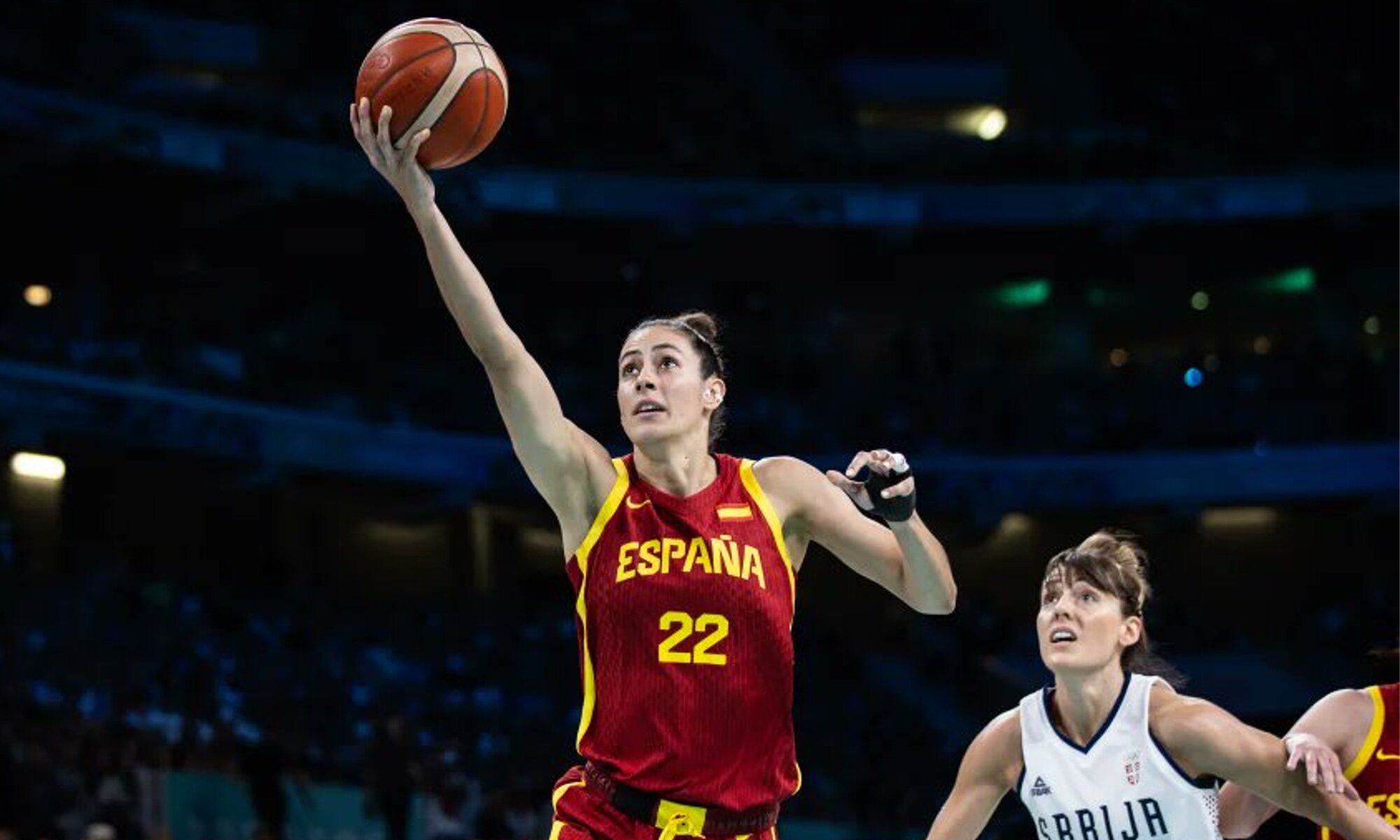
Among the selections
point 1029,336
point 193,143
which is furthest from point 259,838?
point 1029,336

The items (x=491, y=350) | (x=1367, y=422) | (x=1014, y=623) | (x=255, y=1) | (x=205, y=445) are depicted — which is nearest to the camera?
(x=491, y=350)

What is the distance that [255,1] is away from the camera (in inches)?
1089

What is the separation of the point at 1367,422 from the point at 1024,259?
5653 mm

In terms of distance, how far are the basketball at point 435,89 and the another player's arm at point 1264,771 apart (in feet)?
7.74

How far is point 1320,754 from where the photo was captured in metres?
4.89

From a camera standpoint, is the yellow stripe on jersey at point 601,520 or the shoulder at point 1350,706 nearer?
the yellow stripe on jersey at point 601,520

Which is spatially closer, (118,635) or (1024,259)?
(118,635)

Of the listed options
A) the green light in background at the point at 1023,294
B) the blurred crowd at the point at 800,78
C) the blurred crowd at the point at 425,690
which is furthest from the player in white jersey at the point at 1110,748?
the green light in background at the point at 1023,294

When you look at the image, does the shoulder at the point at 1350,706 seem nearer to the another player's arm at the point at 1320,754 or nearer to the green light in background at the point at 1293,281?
the another player's arm at the point at 1320,754

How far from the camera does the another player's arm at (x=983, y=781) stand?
5.28 m

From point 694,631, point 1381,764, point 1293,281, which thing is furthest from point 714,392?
point 1293,281

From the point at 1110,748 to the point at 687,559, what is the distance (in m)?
1.19

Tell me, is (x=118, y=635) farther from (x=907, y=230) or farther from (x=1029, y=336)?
(x=1029, y=336)

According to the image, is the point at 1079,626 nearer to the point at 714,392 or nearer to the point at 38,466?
the point at 714,392
